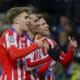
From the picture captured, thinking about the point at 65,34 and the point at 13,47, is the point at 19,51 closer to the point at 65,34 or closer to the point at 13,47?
the point at 13,47

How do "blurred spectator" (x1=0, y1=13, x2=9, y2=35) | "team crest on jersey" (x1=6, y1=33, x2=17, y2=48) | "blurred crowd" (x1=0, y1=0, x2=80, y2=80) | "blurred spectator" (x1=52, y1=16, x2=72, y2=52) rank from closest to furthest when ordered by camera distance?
"team crest on jersey" (x1=6, y1=33, x2=17, y2=48), "blurred crowd" (x1=0, y1=0, x2=80, y2=80), "blurred spectator" (x1=52, y1=16, x2=72, y2=52), "blurred spectator" (x1=0, y1=13, x2=9, y2=35)

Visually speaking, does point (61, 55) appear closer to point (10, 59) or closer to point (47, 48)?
point (47, 48)

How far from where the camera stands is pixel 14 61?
7000 mm

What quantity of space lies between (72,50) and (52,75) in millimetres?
432

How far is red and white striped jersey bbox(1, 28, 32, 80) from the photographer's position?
6.97 meters

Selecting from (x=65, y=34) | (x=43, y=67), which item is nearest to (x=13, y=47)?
(x=43, y=67)

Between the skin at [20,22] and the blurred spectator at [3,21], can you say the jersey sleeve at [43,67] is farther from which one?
the blurred spectator at [3,21]

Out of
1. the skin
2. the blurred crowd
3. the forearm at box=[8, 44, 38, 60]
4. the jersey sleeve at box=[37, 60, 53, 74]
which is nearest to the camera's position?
the forearm at box=[8, 44, 38, 60]

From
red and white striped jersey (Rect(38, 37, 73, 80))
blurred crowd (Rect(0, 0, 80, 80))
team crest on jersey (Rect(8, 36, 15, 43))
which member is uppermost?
team crest on jersey (Rect(8, 36, 15, 43))

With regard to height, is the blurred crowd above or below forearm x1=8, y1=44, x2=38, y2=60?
below

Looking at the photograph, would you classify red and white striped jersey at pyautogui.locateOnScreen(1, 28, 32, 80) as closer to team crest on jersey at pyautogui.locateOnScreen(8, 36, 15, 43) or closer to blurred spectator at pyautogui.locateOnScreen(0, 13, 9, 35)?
team crest on jersey at pyautogui.locateOnScreen(8, 36, 15, 43)

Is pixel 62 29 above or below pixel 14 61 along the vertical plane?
below

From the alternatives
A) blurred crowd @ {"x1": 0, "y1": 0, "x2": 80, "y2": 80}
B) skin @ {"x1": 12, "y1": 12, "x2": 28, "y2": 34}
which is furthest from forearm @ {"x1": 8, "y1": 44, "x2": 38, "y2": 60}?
blurred crowd @ {"x1": 0, "y1": 0, "x2": 80, "y2": 80}

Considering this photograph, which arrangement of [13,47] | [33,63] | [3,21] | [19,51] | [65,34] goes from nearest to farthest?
[19,51] < [13,47] < [33,63] < [65,34] < [3,21]
